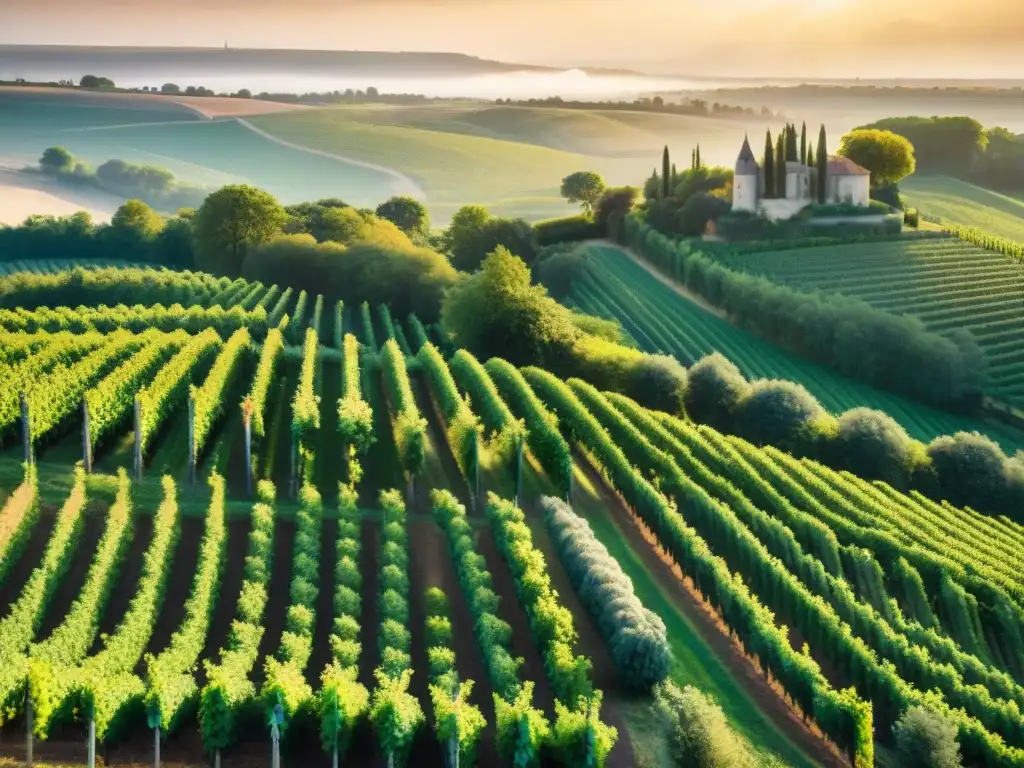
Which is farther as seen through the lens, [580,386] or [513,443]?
[580,386]

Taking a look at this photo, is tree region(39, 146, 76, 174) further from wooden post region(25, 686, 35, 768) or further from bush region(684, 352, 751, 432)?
wooden post region(25, 686, 35, 768)

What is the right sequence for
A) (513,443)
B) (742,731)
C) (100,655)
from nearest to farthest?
(100,655) < (742,731) < (513,443)

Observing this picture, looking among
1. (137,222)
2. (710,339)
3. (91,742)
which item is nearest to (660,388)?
(710,339)

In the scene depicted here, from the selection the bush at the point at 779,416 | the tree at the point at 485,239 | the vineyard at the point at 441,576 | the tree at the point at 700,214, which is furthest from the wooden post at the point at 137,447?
the tree at the point at 485,239

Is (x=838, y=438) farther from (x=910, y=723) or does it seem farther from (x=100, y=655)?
(x=100, y=655)

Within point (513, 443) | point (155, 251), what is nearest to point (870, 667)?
point (513, 443)

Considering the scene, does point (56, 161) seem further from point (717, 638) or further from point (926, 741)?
point (926, 741)
